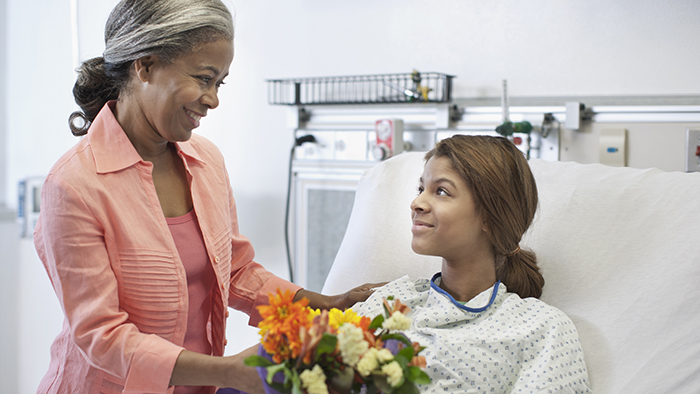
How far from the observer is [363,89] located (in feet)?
6.95

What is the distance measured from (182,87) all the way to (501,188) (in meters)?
0.64

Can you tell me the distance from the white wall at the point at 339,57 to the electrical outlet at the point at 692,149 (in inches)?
5.2

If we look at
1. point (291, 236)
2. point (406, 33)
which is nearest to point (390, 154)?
point (406, 33)

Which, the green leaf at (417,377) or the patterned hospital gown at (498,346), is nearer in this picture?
the green leaf at (417,377)

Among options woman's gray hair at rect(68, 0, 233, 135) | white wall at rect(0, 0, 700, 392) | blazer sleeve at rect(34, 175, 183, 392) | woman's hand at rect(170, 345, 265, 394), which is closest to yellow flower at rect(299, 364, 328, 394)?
woman's hand at rect(170, 345, 265, 394)

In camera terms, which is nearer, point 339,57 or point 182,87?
point 182,87

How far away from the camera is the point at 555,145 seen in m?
1.77

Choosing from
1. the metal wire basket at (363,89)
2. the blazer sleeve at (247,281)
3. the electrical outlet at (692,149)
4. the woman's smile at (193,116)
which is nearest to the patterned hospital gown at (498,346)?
the blazer sleeve at (247,281)

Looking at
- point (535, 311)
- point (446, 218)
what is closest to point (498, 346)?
point (535, 311)

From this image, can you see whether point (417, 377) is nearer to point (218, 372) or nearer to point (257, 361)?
point (257, 361)

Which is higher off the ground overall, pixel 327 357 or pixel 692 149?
pixel 692 149

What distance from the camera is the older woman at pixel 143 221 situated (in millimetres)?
926

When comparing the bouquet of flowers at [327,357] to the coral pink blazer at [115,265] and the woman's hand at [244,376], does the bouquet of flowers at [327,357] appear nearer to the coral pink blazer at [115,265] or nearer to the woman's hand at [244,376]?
the woman's hand at [244,376]

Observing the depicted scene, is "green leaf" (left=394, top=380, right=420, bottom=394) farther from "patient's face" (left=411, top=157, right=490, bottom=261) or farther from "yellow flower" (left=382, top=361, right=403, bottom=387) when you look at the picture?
"patient's face" (left=411, top=157, right=490, bottom=261)
